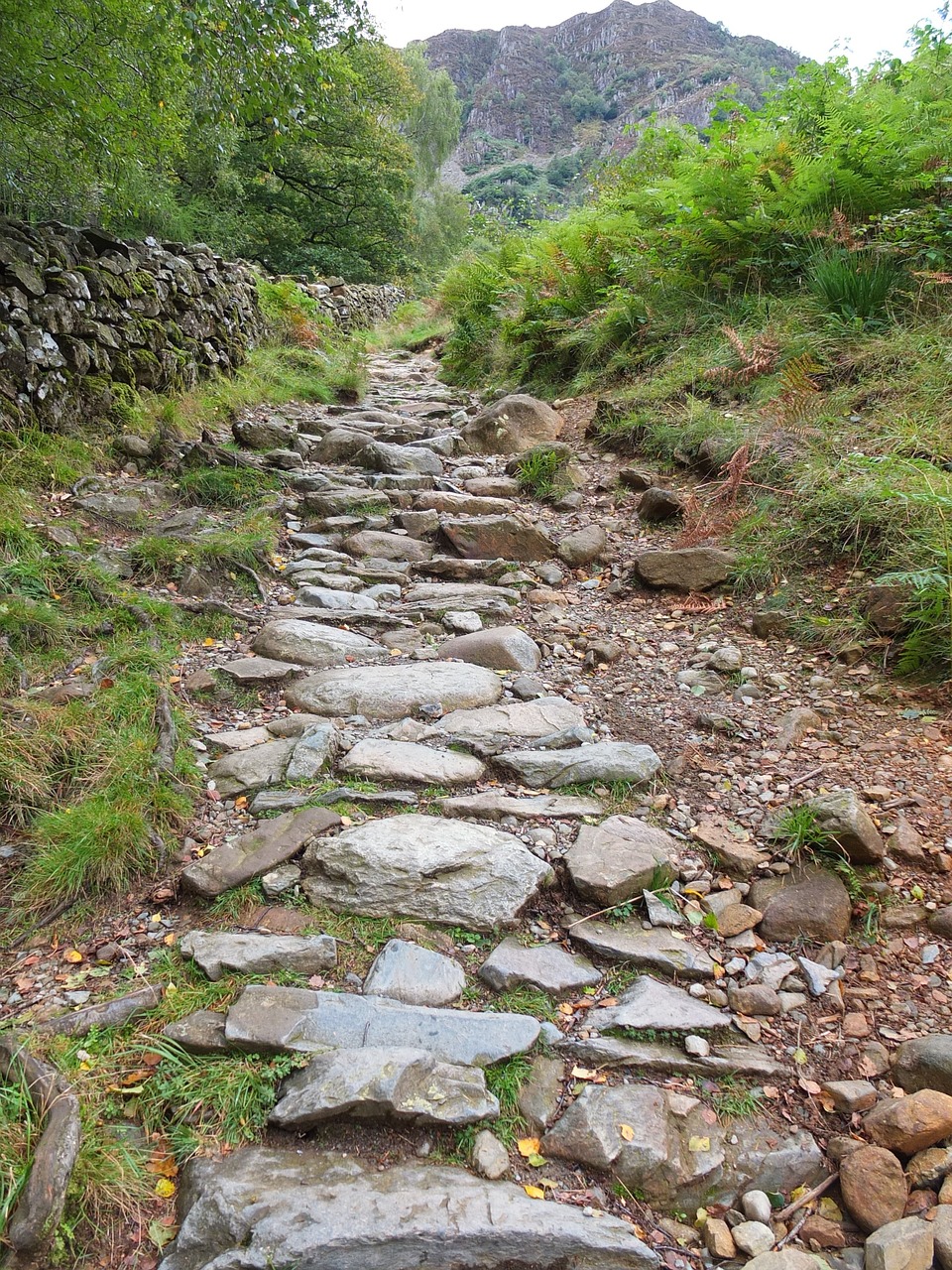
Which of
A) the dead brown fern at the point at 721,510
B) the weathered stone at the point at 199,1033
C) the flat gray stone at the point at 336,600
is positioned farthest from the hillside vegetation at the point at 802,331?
the weathered stone at the point at 199,1033

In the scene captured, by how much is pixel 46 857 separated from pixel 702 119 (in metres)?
72.4

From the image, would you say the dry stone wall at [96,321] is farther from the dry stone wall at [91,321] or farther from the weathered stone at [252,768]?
the weathered stone at [252,768]

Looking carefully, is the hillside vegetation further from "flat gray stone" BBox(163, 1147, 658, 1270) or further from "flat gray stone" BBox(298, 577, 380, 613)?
"flat gray stone" BBox(163, 1147, 658, 1270)

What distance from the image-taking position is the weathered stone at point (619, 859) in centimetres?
220

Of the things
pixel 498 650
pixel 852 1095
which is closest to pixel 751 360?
pixel 498 650

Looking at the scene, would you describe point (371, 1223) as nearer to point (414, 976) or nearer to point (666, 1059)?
point (414, 976)

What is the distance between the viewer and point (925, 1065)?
1644mm

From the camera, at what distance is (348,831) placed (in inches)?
92.5

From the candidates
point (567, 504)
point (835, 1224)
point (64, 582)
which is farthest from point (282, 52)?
point (835, 1224)

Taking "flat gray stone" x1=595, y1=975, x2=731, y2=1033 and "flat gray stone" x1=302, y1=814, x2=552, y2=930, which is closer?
"flat gray stone" x1=595, y1=975, x2=731, y2=1033

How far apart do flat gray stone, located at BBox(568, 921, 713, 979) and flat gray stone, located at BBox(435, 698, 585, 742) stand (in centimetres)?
99

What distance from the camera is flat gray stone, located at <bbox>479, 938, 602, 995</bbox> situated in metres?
1.94

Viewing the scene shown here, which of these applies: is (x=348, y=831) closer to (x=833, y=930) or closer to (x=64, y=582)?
(x=833, y=930)

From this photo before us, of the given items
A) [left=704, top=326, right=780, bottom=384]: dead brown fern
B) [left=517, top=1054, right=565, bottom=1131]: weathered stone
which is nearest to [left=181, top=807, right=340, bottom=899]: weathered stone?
[left=517, top=1054, right=565, bottom=1131]: weathered stone
